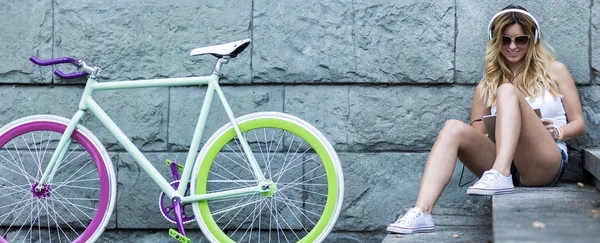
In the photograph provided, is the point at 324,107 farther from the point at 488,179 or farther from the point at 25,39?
the point at 25,39

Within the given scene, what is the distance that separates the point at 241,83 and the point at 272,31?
1.17 feet

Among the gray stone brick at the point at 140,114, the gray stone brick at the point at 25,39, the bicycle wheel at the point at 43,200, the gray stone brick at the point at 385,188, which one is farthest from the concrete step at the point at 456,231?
the gray stone brick at the point at 25,39

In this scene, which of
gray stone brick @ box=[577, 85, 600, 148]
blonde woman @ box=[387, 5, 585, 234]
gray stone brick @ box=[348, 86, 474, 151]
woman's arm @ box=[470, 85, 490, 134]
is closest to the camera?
blonde woman @ box=[387, 5, 585, 234]

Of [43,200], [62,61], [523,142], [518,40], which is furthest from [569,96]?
[43,200]

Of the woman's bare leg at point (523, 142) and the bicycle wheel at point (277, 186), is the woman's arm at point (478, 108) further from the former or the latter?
the bicycle wheel at point (277, 186)

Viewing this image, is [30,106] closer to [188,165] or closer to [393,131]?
[188,165]

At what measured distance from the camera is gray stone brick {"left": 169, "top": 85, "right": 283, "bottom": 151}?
5.95 metres

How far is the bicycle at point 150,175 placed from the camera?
5.30 metres

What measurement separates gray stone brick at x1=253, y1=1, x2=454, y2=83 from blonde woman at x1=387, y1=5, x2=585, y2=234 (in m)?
0.37

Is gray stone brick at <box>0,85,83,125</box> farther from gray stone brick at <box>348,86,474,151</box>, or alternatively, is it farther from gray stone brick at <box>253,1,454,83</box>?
gray stone brick at <box>348,86,474,151</box>

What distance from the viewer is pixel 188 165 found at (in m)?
5.30

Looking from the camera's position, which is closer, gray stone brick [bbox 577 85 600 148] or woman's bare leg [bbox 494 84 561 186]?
woman's bare leg [bbox 494 84 561 186]

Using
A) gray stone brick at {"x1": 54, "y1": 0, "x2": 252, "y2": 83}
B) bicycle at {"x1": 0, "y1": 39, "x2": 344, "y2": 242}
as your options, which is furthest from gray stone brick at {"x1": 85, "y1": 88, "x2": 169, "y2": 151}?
bicycle at {"x1": 0, "y1": 39, "x2": 344, "y2": 242}

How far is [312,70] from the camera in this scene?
591 centimetres
